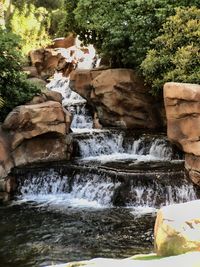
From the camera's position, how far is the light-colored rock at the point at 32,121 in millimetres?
16062

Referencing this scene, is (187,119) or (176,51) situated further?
(176,51)

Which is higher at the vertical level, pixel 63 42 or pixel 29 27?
pixel 29 27

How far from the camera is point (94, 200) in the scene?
14.2 metres

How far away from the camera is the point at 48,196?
14.9 meters

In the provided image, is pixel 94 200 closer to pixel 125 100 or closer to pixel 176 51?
pixel 176 51

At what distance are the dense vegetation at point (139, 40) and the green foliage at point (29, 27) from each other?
1240cm

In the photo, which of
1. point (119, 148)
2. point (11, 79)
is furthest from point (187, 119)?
point (11, 79)

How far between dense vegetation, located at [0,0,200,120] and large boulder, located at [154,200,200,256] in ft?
34.5

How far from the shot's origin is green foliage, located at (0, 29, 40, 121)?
1712 cm

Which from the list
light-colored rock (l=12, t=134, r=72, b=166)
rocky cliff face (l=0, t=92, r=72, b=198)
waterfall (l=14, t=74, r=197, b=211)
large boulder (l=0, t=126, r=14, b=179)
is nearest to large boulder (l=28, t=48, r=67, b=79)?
waterfall (l=14, t=74, r=197, b=211)

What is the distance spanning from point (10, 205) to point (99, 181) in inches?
107

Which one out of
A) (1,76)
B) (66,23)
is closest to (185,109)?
(1,76)

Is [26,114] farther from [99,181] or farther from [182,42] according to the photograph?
[182,42]

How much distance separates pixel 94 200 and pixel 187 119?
3.64 metres
